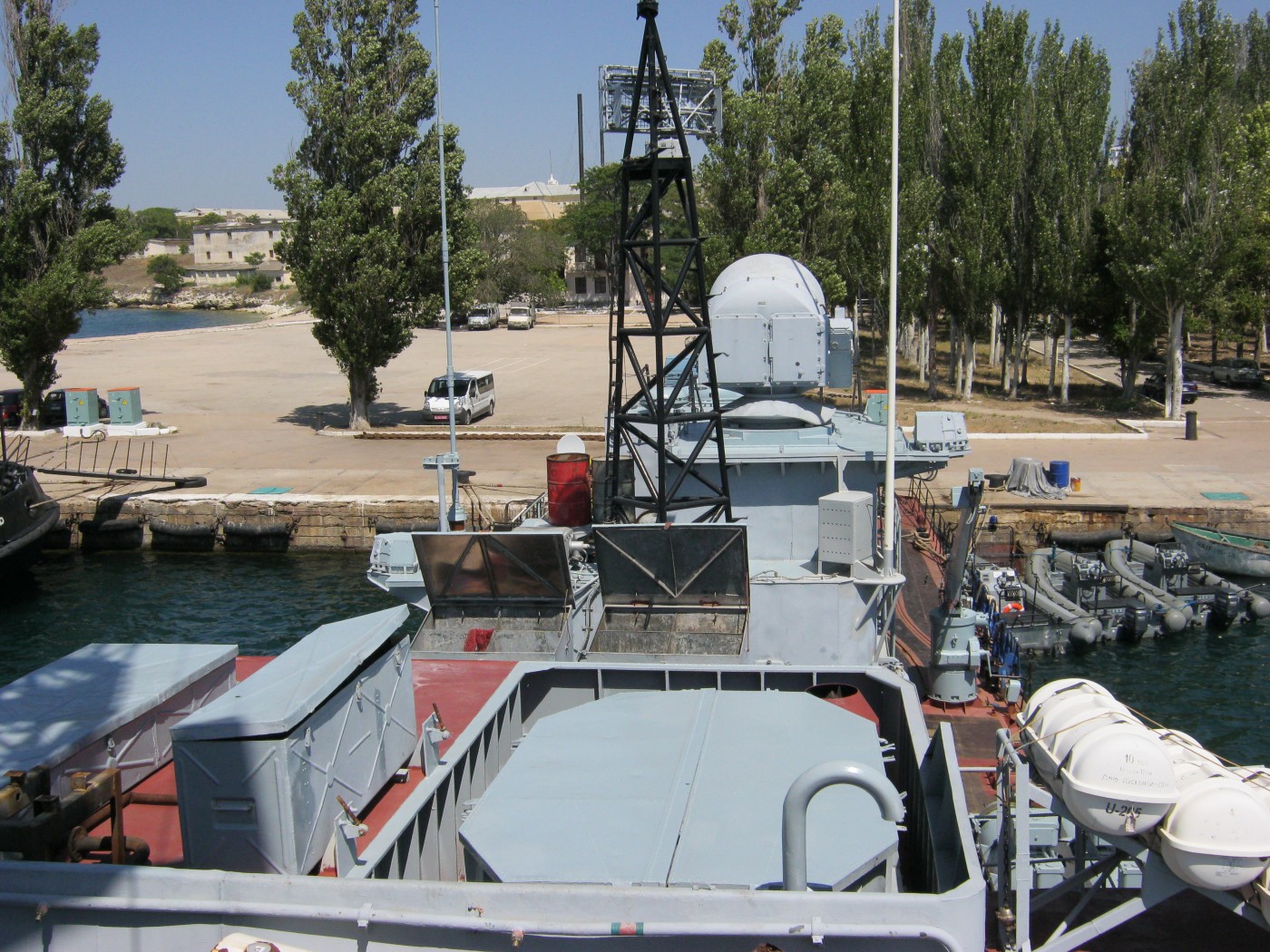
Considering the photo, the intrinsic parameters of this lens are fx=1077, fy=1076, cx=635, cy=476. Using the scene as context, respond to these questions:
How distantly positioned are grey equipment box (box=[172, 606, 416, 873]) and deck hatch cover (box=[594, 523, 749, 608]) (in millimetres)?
6174

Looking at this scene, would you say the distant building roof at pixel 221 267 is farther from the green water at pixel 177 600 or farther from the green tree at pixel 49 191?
the green water at pixel 177 600

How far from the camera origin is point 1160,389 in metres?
44.0

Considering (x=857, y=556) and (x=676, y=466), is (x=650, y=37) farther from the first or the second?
(x=857, y=556)

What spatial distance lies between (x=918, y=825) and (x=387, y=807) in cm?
382

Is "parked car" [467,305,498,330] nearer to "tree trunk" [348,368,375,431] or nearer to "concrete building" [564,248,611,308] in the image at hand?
"concrete building" [564,248,611,308]

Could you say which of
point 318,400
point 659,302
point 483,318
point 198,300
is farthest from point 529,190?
point 659,302

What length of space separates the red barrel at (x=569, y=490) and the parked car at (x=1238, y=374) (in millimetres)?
41243

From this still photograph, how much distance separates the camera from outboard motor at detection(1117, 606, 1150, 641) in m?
23.3

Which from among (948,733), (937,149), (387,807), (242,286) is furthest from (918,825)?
(242,286)

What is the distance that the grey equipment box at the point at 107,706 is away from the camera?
23.6 ft

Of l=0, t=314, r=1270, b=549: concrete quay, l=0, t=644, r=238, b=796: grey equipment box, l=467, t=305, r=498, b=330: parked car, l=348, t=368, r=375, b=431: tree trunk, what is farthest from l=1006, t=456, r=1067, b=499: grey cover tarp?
l=467, t=305, r=498, b=330: parked car

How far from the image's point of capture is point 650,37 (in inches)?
619

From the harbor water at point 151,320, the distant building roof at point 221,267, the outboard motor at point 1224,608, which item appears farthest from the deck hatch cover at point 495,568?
the distant building roof at point 221,267

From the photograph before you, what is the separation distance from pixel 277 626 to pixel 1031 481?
1979 cm
